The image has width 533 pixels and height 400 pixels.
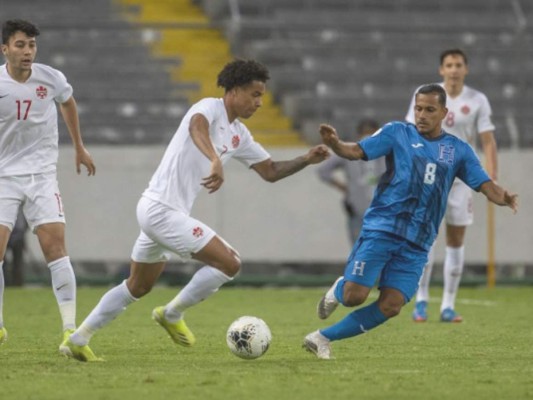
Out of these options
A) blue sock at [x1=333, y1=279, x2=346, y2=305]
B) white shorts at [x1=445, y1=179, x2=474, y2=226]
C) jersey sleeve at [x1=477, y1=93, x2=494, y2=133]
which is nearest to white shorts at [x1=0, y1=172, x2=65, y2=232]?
blue sock at [x1=333, y1=279, x2=346, y2=305]

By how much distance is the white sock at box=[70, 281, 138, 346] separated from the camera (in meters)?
8.72

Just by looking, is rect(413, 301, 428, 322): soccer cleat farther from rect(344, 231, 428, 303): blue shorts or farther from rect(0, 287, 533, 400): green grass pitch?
rect(344, 231, 428, 303): blue shorts

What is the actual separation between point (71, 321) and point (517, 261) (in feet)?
34.6

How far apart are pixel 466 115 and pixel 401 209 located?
4057 mm

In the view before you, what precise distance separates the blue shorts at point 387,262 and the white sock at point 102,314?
1500 millimetres

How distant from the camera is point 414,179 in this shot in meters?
8.81

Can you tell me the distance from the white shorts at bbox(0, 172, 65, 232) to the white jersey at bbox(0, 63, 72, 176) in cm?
6

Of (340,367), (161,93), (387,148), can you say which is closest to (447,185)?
(387,148)

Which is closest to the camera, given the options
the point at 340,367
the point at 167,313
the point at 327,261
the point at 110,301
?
the point at 340,367

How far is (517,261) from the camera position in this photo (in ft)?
61.3

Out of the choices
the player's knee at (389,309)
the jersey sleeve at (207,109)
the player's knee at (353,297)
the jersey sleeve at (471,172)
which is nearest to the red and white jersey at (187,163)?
the jersey sleeve at (207,109)

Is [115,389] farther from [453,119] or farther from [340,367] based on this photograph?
[453,119]

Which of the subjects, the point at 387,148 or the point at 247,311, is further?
the point at 247,311

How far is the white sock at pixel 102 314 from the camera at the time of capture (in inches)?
343
